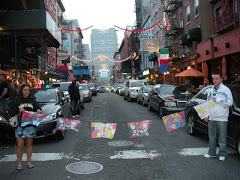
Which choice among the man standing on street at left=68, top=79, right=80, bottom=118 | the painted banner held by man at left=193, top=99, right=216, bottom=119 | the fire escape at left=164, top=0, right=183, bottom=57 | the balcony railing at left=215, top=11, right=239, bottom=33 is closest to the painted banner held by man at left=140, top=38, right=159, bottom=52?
the fire escape at left=164, top=0, right=183, bottom=57

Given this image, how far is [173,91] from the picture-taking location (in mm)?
12102

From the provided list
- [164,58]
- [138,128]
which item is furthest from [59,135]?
[164,58]

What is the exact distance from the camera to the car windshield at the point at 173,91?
11.7 metres

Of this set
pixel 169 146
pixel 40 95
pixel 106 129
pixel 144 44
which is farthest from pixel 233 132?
pixel 144 44

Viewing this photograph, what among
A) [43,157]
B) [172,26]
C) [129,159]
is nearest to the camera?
[129,159]

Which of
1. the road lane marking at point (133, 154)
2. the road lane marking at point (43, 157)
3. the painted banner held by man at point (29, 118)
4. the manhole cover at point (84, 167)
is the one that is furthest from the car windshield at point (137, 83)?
the painted banner held by man at point (29, 118)

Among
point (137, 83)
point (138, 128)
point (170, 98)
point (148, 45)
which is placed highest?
point (148, 45)

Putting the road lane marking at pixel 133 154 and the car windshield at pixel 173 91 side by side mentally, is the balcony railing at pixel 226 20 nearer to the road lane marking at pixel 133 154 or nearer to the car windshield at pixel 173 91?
the car windshield at pixel 173 91

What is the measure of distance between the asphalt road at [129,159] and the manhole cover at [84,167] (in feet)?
0.38

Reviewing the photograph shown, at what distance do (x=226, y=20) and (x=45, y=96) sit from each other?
44.0ft

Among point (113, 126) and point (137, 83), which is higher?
point (137, 83)

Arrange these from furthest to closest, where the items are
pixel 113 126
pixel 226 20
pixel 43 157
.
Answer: pixel 226 20 < pixel 113 126 < pixel 43 157

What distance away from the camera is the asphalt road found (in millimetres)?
4652

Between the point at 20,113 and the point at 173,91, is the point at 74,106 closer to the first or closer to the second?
the point at 173,91
